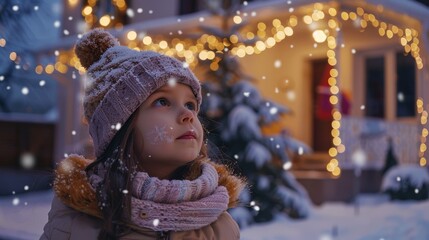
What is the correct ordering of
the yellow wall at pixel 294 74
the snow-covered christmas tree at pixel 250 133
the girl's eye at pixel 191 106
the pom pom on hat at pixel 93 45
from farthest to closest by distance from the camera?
the yellow wall at pixel 294 74
the snow-covered christmas tree at pixel 250 133
the pom pom on hat at pixel 93 45
the girl's eye at pixel 191 106

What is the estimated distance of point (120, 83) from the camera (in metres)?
2.27

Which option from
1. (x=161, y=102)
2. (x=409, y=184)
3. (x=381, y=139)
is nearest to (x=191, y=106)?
(x=161, y=102)

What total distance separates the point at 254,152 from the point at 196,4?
7.49 metres

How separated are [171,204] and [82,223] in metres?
0.34

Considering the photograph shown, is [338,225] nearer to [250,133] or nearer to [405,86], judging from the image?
[250,133]

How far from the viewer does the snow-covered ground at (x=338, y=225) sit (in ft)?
18.8

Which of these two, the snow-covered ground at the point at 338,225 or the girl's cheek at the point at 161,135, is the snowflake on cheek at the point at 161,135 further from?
the snow-covered ground at the point at 338,225

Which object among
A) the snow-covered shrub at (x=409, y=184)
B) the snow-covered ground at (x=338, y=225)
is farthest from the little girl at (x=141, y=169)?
the snow-covered shrub at (x=409, y=184)

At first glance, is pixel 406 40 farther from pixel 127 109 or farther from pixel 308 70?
pixel 127 109

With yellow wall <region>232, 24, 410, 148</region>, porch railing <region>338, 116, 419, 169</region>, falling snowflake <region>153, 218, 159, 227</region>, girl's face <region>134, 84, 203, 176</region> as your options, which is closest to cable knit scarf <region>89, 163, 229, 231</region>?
falling snowflake <region>153, 218, 159, 227</region>

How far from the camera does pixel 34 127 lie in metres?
17.1

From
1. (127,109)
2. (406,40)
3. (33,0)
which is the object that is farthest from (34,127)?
(127,109)

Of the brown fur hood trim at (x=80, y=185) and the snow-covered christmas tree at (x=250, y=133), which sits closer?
the brown fur hood trim at (x=80, y=185)

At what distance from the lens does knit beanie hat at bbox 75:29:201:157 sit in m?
2.22
